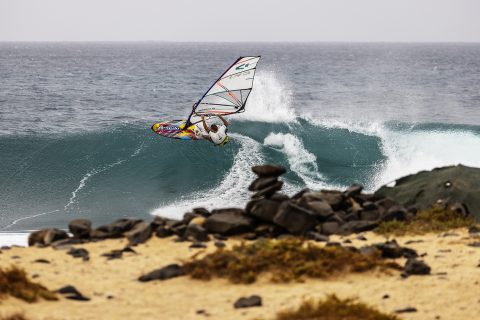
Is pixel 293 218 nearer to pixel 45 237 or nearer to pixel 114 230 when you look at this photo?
pixel 114 230

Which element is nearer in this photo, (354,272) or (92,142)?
(354,272)

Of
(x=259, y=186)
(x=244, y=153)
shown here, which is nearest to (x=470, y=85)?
(x=244, y=153)

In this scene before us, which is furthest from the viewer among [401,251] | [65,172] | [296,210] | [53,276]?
[65,172]

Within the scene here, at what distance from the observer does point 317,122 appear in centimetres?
4203

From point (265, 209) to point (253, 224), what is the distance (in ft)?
1.64

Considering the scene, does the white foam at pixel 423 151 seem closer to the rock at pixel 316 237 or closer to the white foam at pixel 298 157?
the white foam at pixel 298 157

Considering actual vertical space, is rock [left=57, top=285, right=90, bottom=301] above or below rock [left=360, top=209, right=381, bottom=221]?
below

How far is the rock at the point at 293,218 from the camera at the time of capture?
1470 cm

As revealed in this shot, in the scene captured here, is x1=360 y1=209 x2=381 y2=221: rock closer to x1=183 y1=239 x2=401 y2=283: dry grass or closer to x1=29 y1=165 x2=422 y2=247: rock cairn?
x1=29 y1=165 x2=422 y2=247: rock cairn

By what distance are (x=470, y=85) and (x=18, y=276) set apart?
3954 inches

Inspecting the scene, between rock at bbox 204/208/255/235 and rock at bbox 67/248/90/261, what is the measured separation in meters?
2.79

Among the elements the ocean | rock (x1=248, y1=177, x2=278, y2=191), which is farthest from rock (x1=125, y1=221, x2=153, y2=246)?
the ocean

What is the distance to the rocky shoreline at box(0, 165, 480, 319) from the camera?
36.9 feet

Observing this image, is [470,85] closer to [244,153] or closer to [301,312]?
[244,153]
